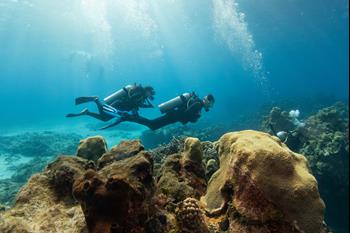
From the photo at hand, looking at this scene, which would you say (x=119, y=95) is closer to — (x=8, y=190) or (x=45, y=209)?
(x=8, y=190)

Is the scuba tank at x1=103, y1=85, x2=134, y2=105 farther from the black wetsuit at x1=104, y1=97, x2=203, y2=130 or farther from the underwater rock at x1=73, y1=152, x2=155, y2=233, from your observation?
the underwater rock at x1=73, y1=152, x2=155, y2=233

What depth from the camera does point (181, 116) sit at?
1246cm

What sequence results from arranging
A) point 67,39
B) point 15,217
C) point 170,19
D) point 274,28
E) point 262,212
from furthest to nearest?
point 67,39
point 274,28
point 170,19
point 15,217
point 262,212

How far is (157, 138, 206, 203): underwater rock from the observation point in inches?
190

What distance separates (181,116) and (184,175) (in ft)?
23.2

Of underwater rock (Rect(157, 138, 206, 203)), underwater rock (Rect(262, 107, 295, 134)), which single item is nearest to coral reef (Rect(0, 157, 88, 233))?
underwater rock (Rect(157, 138, 206, 203))

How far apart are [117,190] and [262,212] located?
1.72m

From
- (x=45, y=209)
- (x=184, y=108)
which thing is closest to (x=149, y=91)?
(x=184, y=108)

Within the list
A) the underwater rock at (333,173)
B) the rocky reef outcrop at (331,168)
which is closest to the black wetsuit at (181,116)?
the rocky reef outcrop at (331,168)

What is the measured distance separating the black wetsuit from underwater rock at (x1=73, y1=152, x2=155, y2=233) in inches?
329

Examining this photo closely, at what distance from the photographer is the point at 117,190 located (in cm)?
338

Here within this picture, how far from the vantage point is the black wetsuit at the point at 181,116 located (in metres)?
11.8

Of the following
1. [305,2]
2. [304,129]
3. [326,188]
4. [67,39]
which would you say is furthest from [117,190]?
[67,39]

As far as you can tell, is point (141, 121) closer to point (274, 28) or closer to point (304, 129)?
point (304, 129)
